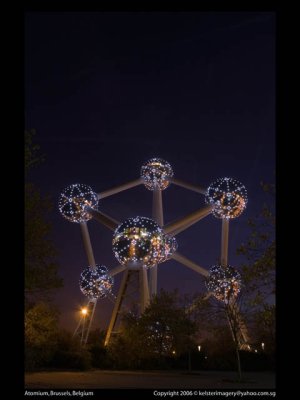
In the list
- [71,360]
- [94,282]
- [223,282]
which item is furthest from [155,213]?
[71,360]

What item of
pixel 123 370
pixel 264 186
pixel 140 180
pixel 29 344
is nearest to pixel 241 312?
pixel 123 370

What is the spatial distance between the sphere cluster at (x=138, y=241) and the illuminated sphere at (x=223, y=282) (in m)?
4.50

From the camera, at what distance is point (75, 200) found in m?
27.8

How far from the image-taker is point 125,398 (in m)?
11.6

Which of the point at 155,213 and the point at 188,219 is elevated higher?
the point at 155,213

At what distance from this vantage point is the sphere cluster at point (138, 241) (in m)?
21.1

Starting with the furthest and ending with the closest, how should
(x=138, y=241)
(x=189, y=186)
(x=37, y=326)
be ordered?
(x=189, y=186)
(x=138, y=241)
(x=37, y=326)

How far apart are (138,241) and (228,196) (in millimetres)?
8071

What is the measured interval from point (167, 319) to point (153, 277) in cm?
588

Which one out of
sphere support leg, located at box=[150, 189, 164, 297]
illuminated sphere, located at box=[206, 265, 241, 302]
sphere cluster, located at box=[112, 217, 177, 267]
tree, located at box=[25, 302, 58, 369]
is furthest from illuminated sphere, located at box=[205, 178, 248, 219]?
tree, located at box=[25, 302, 58, 369]

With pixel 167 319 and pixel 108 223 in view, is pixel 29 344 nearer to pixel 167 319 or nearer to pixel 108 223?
pixel 167 319

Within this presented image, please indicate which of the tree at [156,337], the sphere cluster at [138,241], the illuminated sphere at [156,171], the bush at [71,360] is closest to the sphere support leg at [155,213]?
the illuminated sphere at [156,171]

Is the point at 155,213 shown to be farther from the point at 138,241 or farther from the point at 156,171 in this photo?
the point at 138,241

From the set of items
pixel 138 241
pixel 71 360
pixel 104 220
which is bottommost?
pixel 71 360
